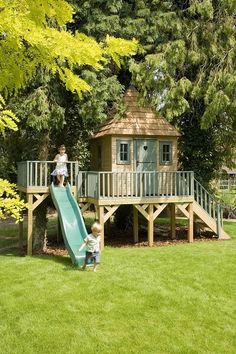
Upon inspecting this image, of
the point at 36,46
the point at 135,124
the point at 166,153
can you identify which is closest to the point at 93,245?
the point at 135,124

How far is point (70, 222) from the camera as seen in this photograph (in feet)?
45.3

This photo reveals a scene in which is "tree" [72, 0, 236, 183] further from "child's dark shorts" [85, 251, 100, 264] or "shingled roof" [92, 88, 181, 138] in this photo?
"child's dark shorts" [85, 251, 100, 264]

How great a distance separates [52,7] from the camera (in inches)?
217

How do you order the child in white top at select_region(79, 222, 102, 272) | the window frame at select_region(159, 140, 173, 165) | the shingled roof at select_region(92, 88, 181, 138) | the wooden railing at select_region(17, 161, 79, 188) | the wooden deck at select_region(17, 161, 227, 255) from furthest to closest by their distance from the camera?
1. the window frame at select_region(159, 140, 173, 165)
2. the shingled roof at select_region(92, 88, 181, 138)
3. the wooden deck at select_region(17, 161, 227, 255)
4. the wooden railing at select_region(17, 161, 79, 188)
5. the child in white top at select_region(79, 222, 102, 272)

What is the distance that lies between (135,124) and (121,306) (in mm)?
9298

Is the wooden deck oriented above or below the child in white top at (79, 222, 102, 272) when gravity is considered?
above

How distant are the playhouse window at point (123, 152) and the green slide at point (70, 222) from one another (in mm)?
2727

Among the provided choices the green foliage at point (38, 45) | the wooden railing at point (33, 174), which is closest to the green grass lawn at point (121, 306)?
the wooden railing at point (33, 174)

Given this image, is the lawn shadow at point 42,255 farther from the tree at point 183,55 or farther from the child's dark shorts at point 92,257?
the tree at point 183,55

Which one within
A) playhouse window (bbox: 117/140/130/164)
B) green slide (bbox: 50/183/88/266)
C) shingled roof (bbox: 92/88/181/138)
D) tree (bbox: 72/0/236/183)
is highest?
tree (bbox: 72/0/236/183)

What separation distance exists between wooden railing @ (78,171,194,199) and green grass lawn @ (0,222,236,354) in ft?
9.53

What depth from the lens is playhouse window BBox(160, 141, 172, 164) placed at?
17422mm

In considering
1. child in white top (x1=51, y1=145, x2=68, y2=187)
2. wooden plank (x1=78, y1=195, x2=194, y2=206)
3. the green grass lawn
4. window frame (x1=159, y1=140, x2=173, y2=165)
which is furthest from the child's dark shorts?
window frame (x1=159, y1=140, x2=173, y2=165)

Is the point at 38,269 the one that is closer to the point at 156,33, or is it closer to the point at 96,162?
the point at 96,162
